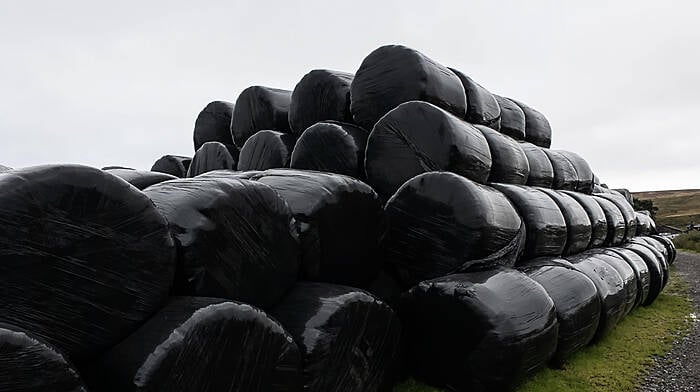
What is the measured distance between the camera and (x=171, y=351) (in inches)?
74.7

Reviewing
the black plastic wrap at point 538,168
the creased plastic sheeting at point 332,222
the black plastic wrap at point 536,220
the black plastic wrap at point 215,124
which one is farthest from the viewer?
the black plastic wrap at point 215,124

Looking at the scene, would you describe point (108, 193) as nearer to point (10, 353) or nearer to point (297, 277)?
point (10, 353)

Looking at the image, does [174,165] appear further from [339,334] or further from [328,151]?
[339,334]

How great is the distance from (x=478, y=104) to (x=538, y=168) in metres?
1.58

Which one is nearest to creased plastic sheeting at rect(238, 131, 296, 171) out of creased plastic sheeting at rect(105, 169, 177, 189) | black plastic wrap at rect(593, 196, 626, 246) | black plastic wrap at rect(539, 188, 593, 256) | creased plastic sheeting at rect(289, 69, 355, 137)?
creased plastic sheeting at rect(289, 69, 355, 137)

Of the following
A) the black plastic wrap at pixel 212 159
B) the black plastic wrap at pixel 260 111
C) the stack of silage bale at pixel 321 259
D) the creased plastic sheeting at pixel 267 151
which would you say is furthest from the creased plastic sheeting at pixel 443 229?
the black plastic wrap at pixel 212 159

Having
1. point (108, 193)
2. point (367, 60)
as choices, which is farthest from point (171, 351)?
point (367, 60)

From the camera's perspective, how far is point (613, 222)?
7.72 meters

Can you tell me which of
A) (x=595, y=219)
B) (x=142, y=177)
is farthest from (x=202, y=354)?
(x=595, y=219)

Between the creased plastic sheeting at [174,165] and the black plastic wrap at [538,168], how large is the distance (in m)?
4.86

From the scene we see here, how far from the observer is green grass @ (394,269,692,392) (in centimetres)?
411

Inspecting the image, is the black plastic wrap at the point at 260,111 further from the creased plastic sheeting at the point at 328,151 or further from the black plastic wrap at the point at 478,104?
the black plastic wrap at the point at 478,104

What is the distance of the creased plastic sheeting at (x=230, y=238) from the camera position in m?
2.25

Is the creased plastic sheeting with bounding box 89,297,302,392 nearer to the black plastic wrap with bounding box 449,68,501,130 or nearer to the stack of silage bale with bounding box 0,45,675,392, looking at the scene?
the stack of silage bale with bounding box 0,45,675,392
